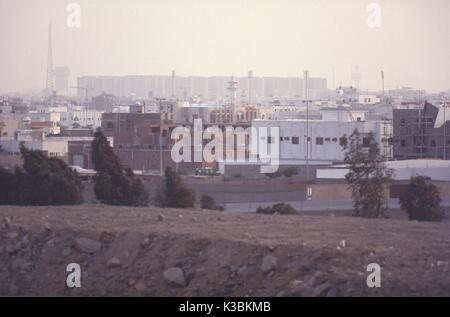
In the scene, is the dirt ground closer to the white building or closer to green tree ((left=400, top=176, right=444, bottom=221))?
green tree ((left=400, top=176, right=444, bottom=221))

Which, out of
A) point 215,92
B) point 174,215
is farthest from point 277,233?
point 215,92

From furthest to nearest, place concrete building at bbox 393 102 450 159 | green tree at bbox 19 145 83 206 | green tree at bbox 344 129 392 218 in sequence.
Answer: concrete building at bbox 393 102 450 159, green tree at bbox 344 129 392 218, green tree at bbox 19 145 83 206

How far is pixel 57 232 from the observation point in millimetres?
8344

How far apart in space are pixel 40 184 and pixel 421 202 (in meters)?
4.81

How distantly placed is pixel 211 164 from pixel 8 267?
19.9 meters

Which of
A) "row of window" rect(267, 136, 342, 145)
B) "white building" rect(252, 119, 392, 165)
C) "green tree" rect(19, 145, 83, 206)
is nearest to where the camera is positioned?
"green tree" rect(19, 145, 83, 206)

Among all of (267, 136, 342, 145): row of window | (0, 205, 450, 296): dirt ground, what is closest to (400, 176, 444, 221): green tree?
(0, 205, 450, 296): dirt ground

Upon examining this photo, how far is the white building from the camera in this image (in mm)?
28641

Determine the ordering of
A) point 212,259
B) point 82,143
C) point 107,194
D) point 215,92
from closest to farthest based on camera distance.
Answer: point 212,259
point 107,194
point 82,143
point 215,92

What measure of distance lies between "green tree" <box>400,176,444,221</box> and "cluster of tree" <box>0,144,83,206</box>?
4164mm

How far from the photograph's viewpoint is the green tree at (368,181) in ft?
42.0

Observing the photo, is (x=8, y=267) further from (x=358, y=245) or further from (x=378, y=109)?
(x=378, y=109)

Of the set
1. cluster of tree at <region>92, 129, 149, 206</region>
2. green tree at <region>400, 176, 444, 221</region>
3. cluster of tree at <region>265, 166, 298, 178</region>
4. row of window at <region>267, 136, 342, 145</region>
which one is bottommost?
cluster of tree at <region>265, 166, 298, 178</region>
